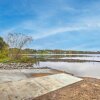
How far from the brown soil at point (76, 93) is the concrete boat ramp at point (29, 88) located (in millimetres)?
448

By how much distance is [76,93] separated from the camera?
39.1 feet

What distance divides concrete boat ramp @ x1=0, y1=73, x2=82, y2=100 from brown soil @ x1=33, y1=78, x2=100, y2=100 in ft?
1.47

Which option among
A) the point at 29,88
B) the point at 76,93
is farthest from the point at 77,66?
the point at 76,93

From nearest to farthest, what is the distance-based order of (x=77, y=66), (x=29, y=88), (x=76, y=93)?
(x=76, y=93), (x=29, y=88), (x=77, y=66)

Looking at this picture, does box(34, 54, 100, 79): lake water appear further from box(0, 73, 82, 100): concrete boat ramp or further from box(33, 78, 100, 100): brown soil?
box(33, 78, 100, 100): brown soil

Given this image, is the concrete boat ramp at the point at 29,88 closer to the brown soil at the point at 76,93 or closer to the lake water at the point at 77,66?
the brown soil at the point at 76,93

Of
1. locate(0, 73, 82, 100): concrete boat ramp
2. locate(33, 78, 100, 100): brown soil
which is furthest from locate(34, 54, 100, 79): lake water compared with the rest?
locate(33, 78, 100, 100): brown soil

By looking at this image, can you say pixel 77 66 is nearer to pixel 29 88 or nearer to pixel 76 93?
pixel 29 88

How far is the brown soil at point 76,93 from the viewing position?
11.3 meters

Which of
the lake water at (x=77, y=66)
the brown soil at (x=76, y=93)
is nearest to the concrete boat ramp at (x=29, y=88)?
the brown soil at (x=76, y=93)

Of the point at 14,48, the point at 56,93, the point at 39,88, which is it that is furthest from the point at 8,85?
the point at 14,48

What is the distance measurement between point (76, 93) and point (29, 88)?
8.12 ft

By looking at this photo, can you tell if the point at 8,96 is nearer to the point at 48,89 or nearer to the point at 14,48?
the point at 48,89

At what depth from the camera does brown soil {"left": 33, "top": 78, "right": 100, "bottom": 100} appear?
11328mm
